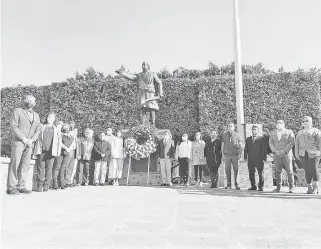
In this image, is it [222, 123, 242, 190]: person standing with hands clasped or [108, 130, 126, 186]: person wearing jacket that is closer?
[222, 123, 242, 190]: person standing with hands clasped

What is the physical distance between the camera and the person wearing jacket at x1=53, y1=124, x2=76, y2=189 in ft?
28.0

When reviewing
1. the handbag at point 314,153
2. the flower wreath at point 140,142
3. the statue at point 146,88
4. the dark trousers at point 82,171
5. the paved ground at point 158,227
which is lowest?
the paved ground at point 158,227

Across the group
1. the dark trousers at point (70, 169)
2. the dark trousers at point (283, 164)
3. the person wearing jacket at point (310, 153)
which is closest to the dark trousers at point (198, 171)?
the dark trousers at point (283, 164)

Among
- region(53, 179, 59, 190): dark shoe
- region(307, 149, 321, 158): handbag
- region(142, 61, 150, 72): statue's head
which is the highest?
region(142, 61, 150, 72): statue's head

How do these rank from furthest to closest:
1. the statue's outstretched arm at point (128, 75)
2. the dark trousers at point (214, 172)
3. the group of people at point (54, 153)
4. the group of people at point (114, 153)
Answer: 1. the statue's outstretched arm at point (128, 75)
2. the dark trousers at point (214, 172)
3. the group of people at point (114, 153)
4. the group of people at point (54, 153)

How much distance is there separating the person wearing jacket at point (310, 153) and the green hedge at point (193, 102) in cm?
758

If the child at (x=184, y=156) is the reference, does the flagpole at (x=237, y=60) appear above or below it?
above

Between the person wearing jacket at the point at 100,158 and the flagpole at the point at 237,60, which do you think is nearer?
the person wearing jacket at the point at 100,158

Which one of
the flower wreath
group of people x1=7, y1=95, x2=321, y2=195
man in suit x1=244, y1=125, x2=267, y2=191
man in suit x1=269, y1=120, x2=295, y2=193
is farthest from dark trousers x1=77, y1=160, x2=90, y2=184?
man in suit x1=269, y1=120, x2=295, y2=193

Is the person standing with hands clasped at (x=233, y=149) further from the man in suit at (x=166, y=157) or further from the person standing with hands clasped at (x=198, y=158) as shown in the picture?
the man in suit at (x=166, y=157)

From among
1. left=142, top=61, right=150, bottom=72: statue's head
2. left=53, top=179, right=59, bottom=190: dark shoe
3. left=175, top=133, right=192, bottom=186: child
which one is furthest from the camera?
left=142, top=61, right=150, bottom=72: statue's head

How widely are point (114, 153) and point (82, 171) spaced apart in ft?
3.88

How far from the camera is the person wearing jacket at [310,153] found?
7305mm

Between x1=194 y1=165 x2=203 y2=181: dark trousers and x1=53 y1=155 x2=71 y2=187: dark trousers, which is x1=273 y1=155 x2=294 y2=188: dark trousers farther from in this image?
x1=53 y1=155 x2=71 y2=187: dark trousers
